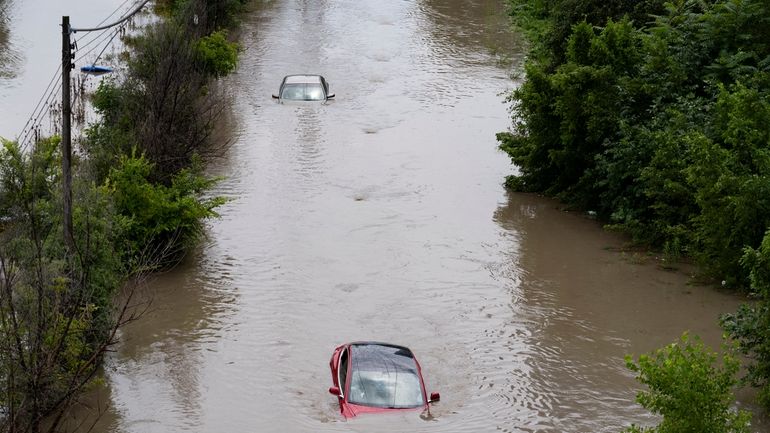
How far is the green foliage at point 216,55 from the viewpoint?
3538 centimetres

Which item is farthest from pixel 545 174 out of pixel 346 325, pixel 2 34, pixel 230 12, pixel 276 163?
pixel 2 34

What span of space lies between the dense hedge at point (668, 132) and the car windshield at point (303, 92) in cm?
909

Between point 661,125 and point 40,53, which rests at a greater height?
point 661,125

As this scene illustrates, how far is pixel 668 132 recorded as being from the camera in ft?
80.0

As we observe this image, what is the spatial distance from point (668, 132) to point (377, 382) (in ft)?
36.6

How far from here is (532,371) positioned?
18.9 metres

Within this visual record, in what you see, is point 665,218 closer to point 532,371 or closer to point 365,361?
point 532,371

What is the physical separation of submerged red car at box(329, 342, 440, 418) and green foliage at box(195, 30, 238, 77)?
19960mm

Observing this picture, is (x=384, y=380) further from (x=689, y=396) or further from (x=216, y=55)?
(x=216, y=55)

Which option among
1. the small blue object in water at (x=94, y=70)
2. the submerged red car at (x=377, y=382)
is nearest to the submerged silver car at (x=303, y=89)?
the small blue object in water at (x=94, y=70)

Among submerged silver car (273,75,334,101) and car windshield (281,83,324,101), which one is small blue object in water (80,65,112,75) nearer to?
submerged silver car (273,75,334,101)

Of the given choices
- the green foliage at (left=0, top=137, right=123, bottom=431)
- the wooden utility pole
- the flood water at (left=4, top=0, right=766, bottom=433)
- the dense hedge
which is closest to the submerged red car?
the flood water at (left=4, top=0, right=766, bottom=433)

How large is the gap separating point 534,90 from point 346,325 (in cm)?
978

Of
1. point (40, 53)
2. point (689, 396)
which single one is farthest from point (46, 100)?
point (689, 396)
